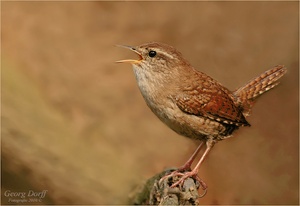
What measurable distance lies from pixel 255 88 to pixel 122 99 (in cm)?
318

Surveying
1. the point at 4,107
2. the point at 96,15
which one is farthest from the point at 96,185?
the point at 96,15

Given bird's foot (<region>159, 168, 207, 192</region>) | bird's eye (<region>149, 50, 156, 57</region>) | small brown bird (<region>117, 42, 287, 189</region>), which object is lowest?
bird's foot (<region>159, 168, 207, 192</region>)

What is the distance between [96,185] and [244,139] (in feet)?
8.18

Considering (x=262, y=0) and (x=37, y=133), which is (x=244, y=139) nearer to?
(x=262, y=0)

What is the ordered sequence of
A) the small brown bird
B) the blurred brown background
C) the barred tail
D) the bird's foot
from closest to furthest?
the bird's foot → the small brown bird → the barred tail → the blurred brown background

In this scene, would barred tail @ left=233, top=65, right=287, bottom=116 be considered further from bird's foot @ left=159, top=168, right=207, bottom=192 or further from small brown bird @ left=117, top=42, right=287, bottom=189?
bird's foot @ left=159, top=168, right=207, bottom=192

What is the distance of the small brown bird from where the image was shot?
3719mm

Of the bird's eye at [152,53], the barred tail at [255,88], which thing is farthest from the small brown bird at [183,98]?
the barred tail at [255,88]

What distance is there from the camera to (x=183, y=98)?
12.4ft

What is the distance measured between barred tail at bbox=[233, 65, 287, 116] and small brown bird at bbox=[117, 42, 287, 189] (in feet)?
0.72

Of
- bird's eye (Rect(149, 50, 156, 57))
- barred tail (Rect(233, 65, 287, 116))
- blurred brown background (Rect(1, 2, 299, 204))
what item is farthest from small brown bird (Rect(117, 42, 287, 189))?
blurred brown background (Rect(1, 2, 299, 204))

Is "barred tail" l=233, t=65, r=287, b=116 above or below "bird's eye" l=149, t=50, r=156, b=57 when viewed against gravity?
below

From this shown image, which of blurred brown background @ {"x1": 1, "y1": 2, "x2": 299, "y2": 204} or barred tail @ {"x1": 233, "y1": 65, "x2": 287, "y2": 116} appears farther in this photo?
blurred brown background @ {"x1": 1, "y1": 2, "x2": 299, "y2": 204}

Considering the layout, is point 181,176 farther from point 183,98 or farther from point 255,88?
point 255,88
